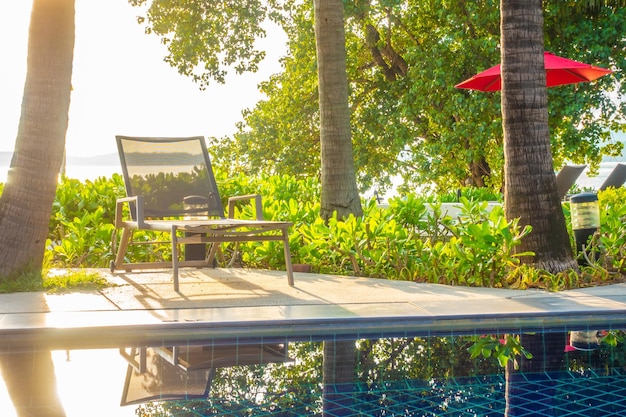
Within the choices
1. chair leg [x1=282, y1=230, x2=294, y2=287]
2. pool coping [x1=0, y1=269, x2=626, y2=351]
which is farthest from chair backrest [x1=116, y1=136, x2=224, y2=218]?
chair leg [x1=282, y1=230, x2=294, y2=287]

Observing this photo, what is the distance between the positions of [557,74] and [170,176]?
656 cm

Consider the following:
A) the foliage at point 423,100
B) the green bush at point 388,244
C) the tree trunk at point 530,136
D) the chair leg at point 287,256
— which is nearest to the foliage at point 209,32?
the foliage at point 423,100

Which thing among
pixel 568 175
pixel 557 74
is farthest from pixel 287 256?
pixel 557 74

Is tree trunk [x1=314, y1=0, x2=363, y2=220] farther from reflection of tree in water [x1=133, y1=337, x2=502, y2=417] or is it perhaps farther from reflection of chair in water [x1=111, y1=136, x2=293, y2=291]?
reflection of tree in water [x1=133, y1=337, x2=502, y2=417]

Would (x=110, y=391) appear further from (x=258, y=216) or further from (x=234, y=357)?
(x=258, y=216)

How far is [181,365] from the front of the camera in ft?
14.3

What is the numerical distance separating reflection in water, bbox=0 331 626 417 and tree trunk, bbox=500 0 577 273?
1.51 meters

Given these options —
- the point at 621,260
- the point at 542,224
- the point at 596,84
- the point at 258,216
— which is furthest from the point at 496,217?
the point at 596,84

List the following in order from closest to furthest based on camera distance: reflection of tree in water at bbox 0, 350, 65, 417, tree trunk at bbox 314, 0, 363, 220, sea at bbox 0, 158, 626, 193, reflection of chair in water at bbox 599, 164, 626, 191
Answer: reflection of tree in water at bbox 0, 350, 65, 417 → tree trunk at bbox 314, 0, 363, 220 → reflection of chair in water at bbox 599, 164, 626, 191 → sea at bbox 0, 158, 626, 193

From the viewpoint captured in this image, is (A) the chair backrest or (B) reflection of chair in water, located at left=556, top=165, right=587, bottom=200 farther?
(B) reflection of chair in water, located at left=556, top=165, right=587, bottom=200

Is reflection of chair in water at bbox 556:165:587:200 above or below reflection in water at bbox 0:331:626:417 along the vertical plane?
above

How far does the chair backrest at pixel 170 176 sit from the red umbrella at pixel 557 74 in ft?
16.8

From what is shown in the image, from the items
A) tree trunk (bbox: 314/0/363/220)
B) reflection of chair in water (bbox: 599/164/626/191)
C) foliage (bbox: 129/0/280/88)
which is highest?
foliage (bbox: 129/0/280/88)

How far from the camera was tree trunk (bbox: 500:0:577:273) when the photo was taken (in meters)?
6.49
